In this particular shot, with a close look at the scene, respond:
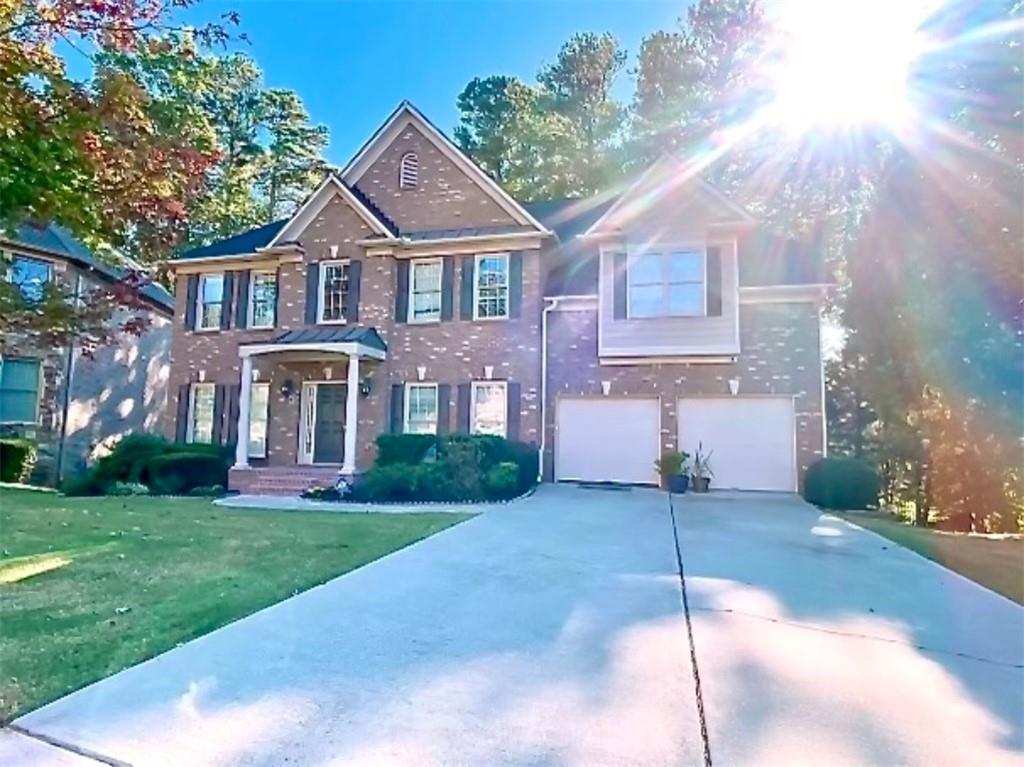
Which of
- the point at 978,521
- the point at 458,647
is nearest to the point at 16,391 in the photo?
the point at 458,647

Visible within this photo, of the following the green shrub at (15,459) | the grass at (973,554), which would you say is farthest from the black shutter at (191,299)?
the grass at (973,554)

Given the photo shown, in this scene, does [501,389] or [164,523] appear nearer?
[164,523]

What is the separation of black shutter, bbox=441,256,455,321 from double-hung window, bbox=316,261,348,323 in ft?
8.53

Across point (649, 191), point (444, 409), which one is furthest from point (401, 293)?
point (649, 191)

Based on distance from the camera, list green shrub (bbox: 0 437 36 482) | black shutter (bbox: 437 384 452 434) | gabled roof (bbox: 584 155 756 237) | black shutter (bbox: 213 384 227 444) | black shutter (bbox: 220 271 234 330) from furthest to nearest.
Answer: black shutter (bbox: 220 271 234 330) < green shrub (bbox: 0 437 36 482) < black shutter (bbox: 213 384 227 444) < black shutter (bbox: 437 384 452 434) < gabled roof (bbox: 584 155 756 237)

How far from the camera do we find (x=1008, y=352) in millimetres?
10312

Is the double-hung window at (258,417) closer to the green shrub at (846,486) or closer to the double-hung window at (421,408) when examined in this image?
the double-hung window at (421,408)

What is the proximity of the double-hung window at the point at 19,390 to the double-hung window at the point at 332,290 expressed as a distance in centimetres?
957

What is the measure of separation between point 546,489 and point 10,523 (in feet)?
31.7

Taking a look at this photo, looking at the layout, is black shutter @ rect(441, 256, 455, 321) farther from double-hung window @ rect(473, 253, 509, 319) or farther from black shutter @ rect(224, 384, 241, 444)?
black shutter @ rect(224, 384, 241, 444)

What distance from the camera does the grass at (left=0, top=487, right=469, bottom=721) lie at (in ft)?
13.5

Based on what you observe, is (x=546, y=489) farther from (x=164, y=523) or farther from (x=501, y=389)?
(x=164, y=523)

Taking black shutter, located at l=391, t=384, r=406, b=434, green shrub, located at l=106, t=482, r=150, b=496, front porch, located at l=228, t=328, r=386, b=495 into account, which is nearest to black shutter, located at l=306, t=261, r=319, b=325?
front porch, located at l=228, t=328, r=386, b=495

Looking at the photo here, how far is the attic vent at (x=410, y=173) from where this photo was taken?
18.2m
